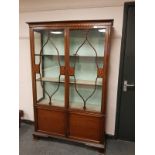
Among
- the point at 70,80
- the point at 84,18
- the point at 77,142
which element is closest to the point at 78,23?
the point at 84,18

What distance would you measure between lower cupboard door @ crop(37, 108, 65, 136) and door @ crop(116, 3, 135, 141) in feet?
3.00

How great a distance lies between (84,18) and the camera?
95.3 inches

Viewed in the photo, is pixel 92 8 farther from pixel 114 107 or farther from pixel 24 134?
pixel 24 134

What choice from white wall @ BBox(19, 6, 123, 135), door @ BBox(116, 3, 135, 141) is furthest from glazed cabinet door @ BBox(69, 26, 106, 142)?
door @ BBox(116, 3, 135, 141)

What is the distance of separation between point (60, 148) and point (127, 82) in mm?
1449

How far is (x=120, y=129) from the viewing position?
2572 millimetres

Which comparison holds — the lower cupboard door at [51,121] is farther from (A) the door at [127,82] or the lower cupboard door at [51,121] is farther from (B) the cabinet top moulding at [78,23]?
(B) the cabinet top moulding at [78,23]

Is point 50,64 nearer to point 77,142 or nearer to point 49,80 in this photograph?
point 49,80

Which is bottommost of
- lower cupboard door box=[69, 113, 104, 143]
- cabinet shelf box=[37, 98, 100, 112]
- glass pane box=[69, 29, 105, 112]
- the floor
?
the floor

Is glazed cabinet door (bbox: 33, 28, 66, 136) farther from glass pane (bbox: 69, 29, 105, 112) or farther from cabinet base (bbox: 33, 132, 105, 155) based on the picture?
glass pane (bbox: 69, 29, 105, 112)

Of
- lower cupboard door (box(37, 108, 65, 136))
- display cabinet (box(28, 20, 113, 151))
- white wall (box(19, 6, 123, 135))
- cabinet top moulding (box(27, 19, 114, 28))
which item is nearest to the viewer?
cabinet top moulding (box(27, 19, 114, 28))

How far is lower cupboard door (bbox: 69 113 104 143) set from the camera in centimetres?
226

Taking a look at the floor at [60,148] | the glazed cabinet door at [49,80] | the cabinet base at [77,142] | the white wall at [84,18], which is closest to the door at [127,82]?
the white wall at [84,18]
